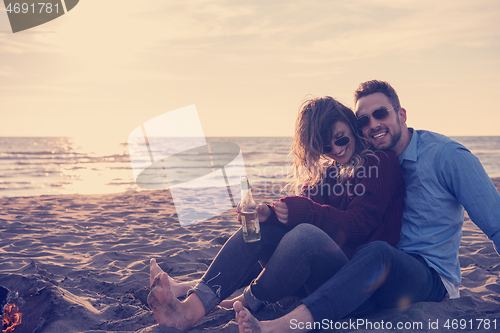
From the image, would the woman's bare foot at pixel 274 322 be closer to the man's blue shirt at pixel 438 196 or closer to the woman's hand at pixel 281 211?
the woman's hand at pixel 281 211

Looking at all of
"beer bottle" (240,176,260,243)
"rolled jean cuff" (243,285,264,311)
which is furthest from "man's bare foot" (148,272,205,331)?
"beer bottle" (240,176,260,243)

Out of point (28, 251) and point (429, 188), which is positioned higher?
point (429, 188)

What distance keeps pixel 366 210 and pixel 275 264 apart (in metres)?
0.73

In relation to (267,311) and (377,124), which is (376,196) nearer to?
(377,124)

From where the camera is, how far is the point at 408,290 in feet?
7.75

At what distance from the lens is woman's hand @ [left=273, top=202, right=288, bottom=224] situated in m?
2.49

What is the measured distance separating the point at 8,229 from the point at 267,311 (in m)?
4.60

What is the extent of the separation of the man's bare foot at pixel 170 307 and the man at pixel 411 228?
1.43 feet

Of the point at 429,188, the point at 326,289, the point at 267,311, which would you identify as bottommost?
the point at 267,311

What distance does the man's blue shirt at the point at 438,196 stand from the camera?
7.49ft

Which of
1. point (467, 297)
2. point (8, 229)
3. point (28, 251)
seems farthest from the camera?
point (8, 229)

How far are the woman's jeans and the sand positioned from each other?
10.4 inches

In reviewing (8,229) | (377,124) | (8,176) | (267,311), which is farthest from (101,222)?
(8,176)

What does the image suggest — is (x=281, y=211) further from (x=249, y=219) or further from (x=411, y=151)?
(x=411, y=151)
